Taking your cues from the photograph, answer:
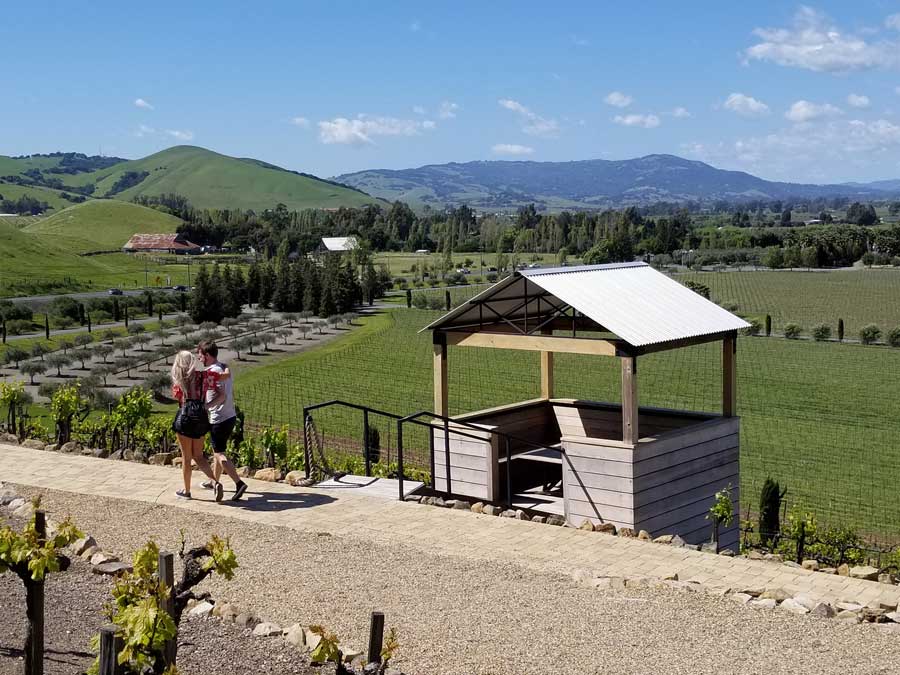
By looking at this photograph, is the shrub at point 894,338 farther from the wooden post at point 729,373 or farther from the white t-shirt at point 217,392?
the white t-shirt at point 217,392

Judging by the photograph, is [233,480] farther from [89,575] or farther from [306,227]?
[306,227]

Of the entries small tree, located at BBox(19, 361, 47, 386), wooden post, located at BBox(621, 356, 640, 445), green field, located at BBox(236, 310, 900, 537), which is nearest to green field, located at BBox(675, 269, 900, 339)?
green field, located at BBox(236, 310, 900, 537)

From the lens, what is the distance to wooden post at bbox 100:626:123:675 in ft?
14.3

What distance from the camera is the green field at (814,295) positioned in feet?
215

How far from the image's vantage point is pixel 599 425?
42.6 ft

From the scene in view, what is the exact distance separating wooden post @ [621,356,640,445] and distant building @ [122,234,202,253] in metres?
138

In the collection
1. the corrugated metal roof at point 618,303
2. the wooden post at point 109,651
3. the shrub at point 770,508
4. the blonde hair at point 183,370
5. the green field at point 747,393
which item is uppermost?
the corrugated metal roof at point 618,303

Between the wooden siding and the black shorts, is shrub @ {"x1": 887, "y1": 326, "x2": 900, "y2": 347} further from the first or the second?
the black shorts

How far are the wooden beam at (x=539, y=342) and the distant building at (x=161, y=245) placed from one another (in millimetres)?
135583

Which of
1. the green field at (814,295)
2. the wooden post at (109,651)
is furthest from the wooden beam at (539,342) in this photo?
the green field at (814,295)

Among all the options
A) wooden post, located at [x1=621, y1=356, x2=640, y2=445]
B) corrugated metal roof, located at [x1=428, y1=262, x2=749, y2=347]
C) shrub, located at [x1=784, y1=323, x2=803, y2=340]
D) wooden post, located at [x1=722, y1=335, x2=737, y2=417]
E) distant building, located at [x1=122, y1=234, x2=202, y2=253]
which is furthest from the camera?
distant building, located at [x1=122, y1=234, x2=202, y2=253]

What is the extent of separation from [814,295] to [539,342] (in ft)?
245

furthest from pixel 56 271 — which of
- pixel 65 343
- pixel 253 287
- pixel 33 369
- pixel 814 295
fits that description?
A: pixel 814 295

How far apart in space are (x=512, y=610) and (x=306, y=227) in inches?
6459
